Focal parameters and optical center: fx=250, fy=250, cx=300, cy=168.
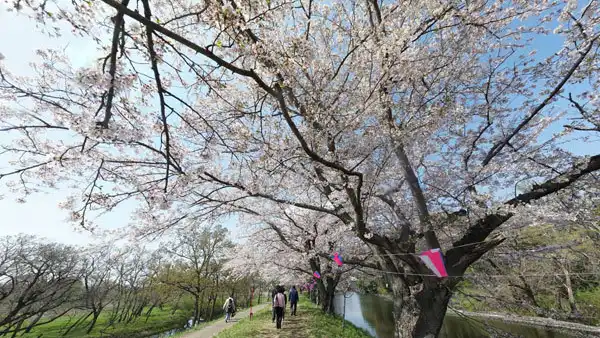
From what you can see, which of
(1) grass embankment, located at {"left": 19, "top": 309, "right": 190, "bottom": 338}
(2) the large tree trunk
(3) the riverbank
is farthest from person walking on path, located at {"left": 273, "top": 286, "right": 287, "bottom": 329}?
(1) grass embankment, located at {"left": 19, "top": 309, "right": 190, "bottom": 338}

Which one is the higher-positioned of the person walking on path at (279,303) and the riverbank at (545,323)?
the person walking on path at (279,303)

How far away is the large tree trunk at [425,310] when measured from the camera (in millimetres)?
4945

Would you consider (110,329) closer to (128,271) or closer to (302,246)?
(128,271)

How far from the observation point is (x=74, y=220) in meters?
4.23

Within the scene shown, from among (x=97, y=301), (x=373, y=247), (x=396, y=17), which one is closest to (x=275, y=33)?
(x=396, y=17)

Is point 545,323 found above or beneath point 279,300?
beneath

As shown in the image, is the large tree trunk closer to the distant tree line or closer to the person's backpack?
the person's backpack

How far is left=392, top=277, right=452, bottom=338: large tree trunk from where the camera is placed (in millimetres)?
4945

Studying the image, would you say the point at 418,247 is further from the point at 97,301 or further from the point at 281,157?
the point at 97,301

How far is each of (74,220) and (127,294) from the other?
32244 millimetres

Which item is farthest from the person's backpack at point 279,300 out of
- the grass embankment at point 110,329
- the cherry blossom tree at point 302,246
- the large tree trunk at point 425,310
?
the grass embankment at point 110,329

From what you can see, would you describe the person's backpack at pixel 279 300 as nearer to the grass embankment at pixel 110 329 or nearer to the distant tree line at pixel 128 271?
the distant tree line at pixel 128 271

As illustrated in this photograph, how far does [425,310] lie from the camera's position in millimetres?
5023

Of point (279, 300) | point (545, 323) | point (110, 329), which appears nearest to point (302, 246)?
point (279, 300)
